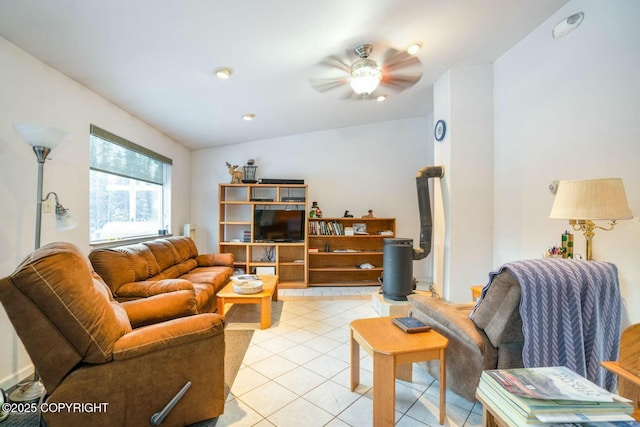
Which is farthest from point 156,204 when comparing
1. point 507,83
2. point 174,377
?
point 507,83

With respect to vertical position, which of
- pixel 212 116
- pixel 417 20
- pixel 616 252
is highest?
pixel 417 20

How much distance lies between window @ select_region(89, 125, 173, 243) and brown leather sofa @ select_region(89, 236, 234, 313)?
0.43 m

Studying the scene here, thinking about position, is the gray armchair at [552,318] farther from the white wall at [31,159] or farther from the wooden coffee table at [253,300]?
the white wall at [31,159]

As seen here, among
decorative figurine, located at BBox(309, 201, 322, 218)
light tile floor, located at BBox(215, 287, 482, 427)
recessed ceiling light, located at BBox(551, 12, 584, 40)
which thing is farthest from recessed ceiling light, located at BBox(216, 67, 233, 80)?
recessed ceiling light, located at BBox(551, 12, 584, 40)

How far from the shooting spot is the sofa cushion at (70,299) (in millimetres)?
1144

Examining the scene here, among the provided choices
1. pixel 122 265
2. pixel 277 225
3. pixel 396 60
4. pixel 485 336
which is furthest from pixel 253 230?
pixel 485 336

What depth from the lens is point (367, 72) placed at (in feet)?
7.43

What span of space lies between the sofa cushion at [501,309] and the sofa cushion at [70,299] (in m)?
1.94

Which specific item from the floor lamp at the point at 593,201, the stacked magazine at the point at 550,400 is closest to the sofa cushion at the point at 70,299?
the stacked magazine at the point at 550,400

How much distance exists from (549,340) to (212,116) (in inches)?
152

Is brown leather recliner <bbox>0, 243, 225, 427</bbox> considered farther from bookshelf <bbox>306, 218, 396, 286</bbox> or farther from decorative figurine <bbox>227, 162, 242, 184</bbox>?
decorative figurine <bbox>227, 162, 242, 184</bbox>

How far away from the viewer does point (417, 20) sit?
7.18 ft

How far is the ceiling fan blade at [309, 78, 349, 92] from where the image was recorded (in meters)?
2.86

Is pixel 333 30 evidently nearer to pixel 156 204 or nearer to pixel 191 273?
pixel 191 273
